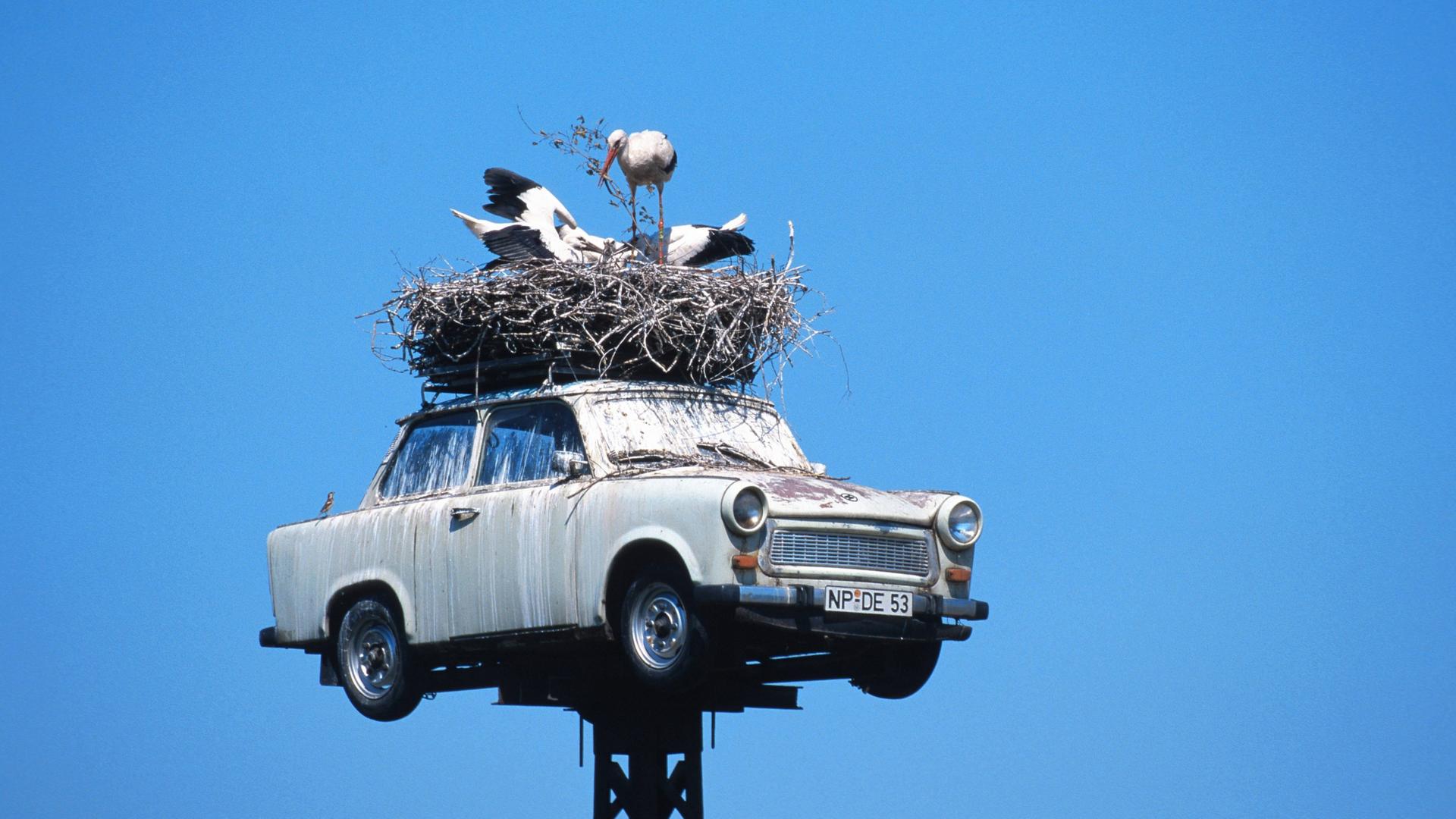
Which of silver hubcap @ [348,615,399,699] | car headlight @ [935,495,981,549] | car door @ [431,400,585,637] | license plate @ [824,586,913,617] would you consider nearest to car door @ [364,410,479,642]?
car door @ [431,400,585,637]

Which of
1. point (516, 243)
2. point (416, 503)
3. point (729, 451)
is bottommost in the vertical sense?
point (416, 503)

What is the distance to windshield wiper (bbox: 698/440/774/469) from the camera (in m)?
14.2

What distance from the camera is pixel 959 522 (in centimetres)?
1333

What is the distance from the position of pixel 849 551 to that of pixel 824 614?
45 centimetres

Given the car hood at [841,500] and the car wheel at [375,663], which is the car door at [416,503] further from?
the car hood at [841,500]

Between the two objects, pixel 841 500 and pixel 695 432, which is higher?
pixel 695 432

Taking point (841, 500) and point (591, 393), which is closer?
point (841, 500)

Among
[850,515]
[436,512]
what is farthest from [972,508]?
[436,512]

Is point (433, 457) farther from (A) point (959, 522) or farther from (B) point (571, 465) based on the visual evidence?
(A) point (959, 522)

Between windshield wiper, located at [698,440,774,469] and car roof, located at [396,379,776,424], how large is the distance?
→ 0.36 m

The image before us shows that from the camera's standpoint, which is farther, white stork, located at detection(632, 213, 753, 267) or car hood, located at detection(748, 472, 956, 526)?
white stork, located at detection(632, 213, 753, 267)

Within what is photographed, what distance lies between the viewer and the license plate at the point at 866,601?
492 inches

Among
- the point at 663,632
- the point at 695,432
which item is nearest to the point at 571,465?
the point at 695,432

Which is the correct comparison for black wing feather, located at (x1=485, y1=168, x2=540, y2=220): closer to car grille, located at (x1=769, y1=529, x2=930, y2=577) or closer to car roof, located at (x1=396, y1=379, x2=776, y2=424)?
car roof, located at (x1=396, y1=379, x2=776, y2=424)
